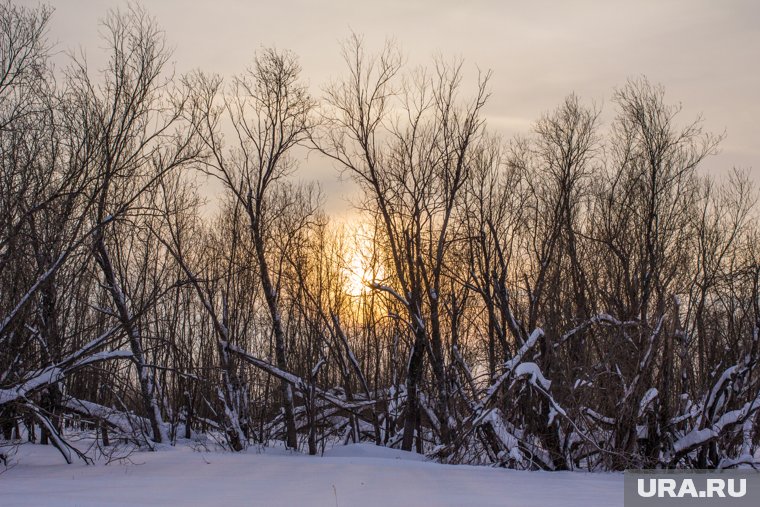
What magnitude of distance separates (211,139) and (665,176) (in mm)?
10076

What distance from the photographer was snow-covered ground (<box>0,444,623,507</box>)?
7141 mm

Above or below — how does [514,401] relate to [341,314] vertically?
below

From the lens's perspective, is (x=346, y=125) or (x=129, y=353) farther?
(x=346, y=125)

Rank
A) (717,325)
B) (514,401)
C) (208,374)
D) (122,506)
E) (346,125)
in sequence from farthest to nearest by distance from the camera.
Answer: (208,374)
(346,125)
(717,325)
(514,401)
(122,506)

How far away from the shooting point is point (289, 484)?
8461mm

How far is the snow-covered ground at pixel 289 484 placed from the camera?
7141 millimetres

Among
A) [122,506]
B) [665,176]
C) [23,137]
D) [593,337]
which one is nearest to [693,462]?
[593,337]

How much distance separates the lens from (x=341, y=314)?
22.7 meters

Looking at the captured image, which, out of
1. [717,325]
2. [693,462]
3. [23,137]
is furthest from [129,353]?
[717,325]

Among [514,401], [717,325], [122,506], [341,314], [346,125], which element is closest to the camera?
[122,506]

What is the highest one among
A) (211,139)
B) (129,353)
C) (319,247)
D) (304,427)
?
(211,139)

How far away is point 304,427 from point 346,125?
6.57 metres

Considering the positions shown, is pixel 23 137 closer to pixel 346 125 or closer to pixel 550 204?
pixel 346 125

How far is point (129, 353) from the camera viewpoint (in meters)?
11.0
